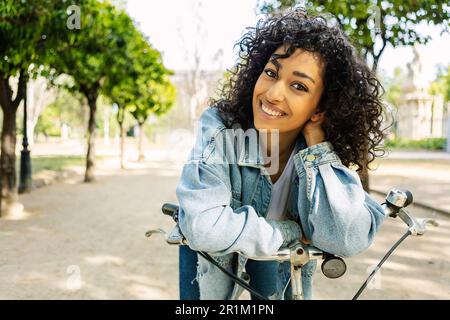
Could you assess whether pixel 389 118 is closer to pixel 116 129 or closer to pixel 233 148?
pixel 233 148

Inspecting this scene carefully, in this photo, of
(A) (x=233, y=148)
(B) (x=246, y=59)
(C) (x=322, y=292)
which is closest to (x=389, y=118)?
(B) (x=246, y=59)

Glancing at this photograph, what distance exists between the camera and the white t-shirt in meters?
1.47

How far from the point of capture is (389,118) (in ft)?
5.68

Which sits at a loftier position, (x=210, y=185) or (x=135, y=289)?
(x=210, y=185)

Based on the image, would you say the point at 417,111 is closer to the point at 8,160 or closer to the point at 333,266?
the point at 8,160

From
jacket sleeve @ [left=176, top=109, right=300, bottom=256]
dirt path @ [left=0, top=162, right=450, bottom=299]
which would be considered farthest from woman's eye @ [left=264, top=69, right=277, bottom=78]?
dirt path @ [left=0, top=162, right=450, bottom=299]

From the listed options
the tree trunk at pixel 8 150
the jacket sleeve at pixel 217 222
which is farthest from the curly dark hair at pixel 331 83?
the tree trunk at pixel 8 150

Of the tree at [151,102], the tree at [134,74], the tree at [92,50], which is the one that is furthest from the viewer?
the tree at [151,102]

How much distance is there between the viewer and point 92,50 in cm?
865

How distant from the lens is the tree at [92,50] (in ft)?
21.6

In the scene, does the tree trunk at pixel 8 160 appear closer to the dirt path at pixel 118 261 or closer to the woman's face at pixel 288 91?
the dirt path at pixel 118 261

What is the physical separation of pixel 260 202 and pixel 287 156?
19cm

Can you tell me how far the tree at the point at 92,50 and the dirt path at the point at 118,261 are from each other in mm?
2289
